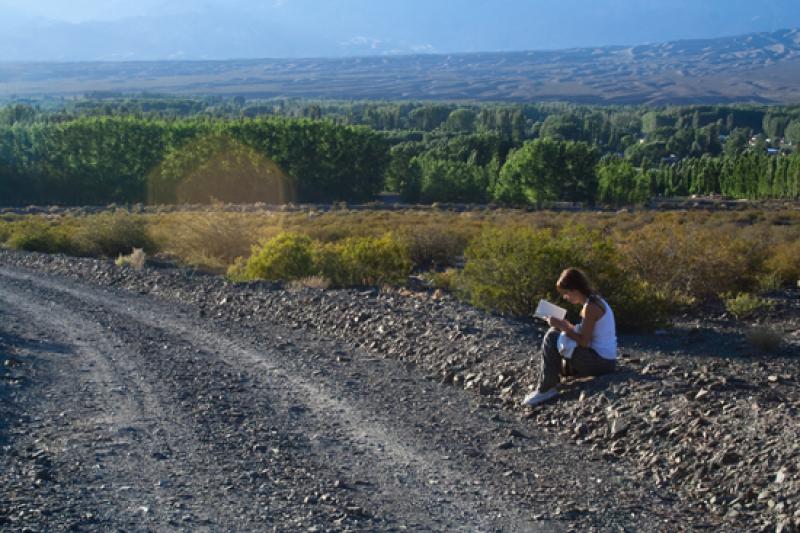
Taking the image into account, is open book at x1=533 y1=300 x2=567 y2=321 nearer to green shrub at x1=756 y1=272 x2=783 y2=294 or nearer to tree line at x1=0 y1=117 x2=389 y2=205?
green shrub at x1=756 y1=272 x2=783 y2=294

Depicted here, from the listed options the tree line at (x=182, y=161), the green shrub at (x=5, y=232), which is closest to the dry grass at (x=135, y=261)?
the green shrub at (x=5, y=232)

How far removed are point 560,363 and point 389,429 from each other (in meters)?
1.75

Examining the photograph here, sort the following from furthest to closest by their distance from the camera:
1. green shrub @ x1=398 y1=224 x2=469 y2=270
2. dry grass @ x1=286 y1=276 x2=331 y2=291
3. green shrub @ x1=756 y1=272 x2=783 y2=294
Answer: green shrub @ x1=398 y1=224 x2=469 y2=270, green shrub @ x1=756 y1=272 x2=783 y2=294, dry grass @ x1=286 y1=276 x2=331 y2=291

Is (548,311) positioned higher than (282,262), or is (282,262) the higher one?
(548,311)

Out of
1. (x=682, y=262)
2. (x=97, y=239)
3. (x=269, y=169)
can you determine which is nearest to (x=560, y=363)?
(x=682, y=262)

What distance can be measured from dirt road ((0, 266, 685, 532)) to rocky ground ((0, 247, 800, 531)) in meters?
0.02

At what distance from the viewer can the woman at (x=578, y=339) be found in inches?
340

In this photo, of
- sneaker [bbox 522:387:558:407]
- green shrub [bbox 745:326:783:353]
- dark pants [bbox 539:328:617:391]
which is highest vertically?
dark pants [bbox 539:328:617:391]

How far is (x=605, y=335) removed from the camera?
8812 millimetres

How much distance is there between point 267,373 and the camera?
10133 mm

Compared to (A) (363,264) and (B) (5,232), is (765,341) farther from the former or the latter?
(B) (5,232)

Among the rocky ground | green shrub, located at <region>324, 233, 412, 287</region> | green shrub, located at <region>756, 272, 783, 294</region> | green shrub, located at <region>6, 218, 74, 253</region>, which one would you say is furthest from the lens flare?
the rocky ground

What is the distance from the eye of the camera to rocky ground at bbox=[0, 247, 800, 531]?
6.25 metres

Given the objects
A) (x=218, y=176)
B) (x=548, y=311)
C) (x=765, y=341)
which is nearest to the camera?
(x=548, y=311)
